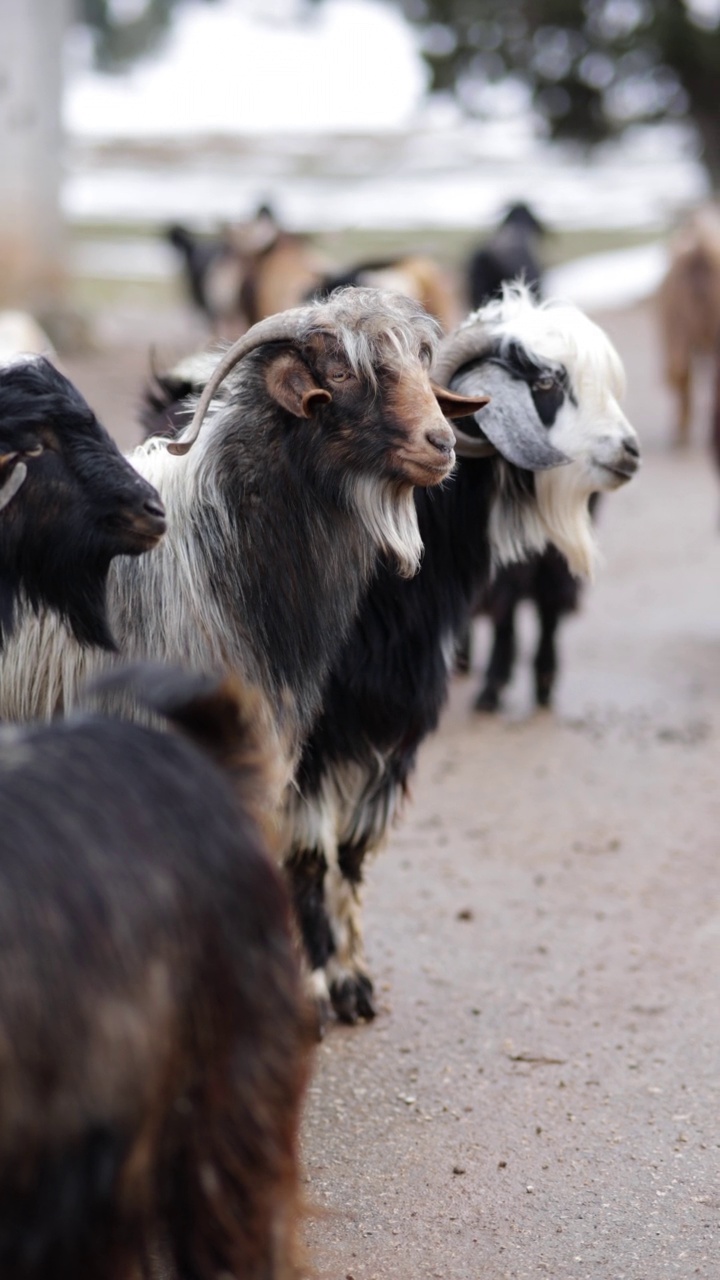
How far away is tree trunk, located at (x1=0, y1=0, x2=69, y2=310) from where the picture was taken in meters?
14.4

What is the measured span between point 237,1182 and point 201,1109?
176mm

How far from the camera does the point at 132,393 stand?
1345cm

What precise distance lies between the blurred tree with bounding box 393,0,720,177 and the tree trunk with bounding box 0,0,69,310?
8682mm

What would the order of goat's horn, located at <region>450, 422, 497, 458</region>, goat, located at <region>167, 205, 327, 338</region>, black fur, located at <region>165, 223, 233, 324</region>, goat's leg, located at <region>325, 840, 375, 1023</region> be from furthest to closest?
1. black fur, located at <region>165, 223, 233, 324</region>
2. goat, located at <region>167, 205, 327, 338</region>
3. goat's leg, located at <region>325, 840, 375, 1023</region>
4. goat's horn, located at <region>450, 422, 497, 458</region>

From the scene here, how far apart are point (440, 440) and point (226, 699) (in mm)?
1255

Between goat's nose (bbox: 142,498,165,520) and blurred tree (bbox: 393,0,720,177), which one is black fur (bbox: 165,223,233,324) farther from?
goat's nose (bbox: 142,498,165,520)

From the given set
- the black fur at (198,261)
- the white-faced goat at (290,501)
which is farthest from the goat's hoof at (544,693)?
the black fur at (198,261)

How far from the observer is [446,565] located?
14.6 feet

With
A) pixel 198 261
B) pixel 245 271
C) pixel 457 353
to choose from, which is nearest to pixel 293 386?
pixel 457 353

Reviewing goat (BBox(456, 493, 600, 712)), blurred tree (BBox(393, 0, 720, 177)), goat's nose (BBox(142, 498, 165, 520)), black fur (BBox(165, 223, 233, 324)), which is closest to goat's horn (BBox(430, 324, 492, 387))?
goat's nose (BBox(142, 498, 165, 520))

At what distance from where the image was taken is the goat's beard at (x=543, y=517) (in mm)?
4543

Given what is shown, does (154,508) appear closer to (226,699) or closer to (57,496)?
(57,496)

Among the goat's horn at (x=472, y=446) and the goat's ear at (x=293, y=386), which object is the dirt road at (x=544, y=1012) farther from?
the goat's ear at (x=293, y=386)

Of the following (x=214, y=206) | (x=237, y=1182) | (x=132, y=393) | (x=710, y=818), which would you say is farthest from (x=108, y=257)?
(x=237, y=1182)
